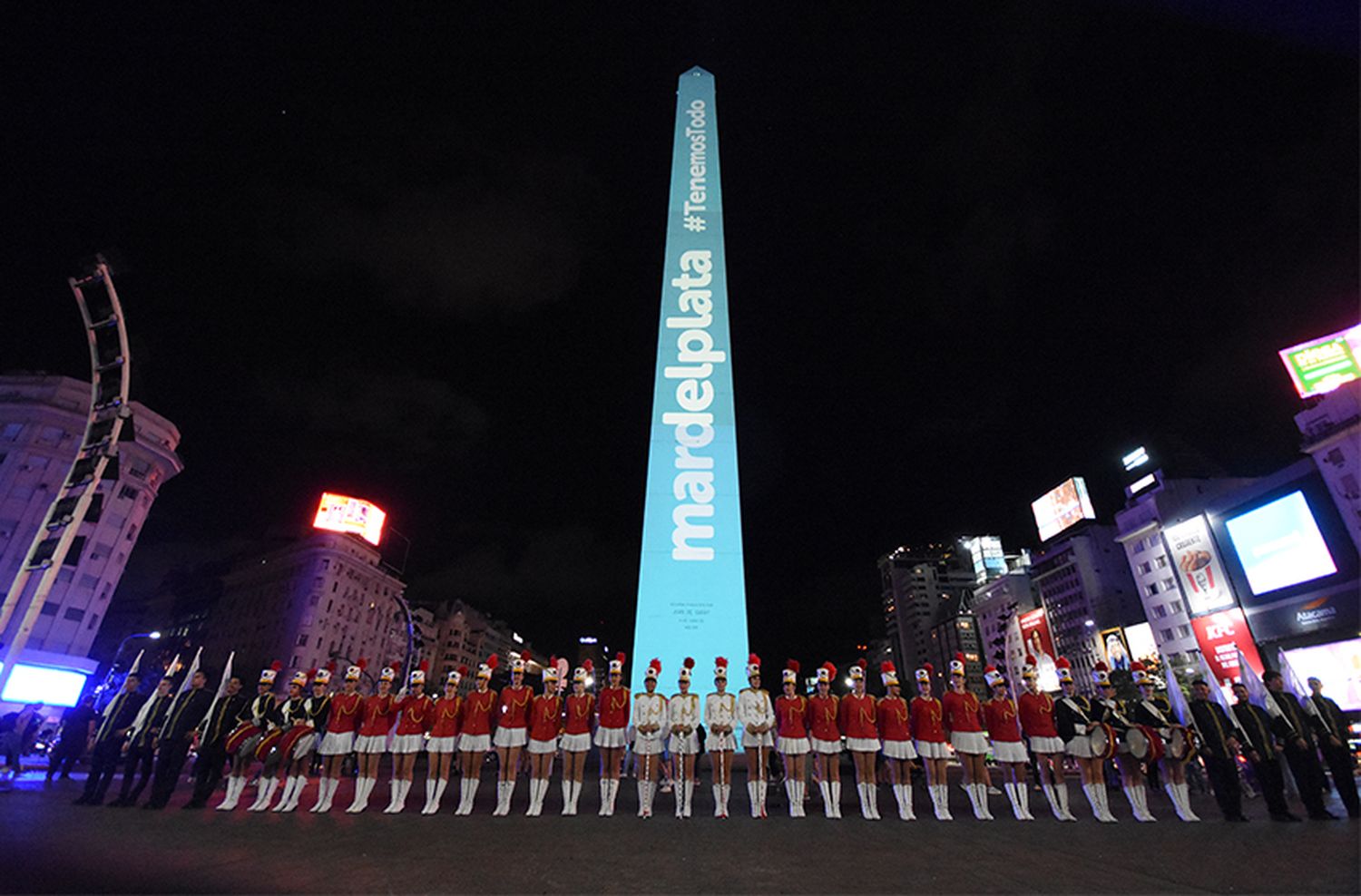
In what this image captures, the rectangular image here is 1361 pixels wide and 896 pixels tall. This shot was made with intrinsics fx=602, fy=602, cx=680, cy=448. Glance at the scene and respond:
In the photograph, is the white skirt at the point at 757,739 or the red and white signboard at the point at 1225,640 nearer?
the white skirt at the point at 757,739

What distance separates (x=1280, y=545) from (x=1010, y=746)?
145 feet

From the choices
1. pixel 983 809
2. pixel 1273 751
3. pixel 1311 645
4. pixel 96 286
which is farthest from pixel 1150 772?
pixel 1311 645

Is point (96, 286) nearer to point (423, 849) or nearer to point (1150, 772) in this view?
point (423, 849)

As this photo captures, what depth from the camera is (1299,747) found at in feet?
27.5

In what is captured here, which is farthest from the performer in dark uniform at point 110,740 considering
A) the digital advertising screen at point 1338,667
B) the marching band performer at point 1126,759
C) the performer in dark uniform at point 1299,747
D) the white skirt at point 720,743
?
the digital advertising screen at point 1338,667

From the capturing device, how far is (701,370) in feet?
57.1

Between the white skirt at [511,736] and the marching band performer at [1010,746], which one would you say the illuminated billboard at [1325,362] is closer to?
the marching band performer at [1010,746]

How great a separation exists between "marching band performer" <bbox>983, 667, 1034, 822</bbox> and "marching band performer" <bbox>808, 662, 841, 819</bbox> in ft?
7.11

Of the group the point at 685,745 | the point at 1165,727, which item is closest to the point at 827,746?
the point at 685,745

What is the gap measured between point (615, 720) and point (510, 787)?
1.63 m

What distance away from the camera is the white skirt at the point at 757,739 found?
855 centimetres

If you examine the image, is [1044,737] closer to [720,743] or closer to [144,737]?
[720,743]

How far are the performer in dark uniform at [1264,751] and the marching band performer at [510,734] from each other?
10.1 m

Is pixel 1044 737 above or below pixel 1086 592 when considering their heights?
below
